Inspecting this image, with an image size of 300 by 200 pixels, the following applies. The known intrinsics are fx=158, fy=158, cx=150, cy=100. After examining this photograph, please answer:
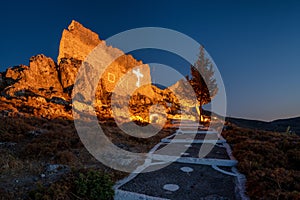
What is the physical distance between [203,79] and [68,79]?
2964 cm

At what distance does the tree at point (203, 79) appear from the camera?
75.1ft

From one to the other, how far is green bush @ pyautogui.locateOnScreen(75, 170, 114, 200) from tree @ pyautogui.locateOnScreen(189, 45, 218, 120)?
20.7 metres

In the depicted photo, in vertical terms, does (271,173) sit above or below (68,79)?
below

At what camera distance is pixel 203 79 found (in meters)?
23.0

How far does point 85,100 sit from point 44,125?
1912 centimetres

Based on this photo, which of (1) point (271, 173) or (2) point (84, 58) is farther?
(2) point (84, 58)

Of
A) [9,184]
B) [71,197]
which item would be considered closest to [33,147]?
[9,184]

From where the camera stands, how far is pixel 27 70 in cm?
3125

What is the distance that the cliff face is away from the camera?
23.1 metres

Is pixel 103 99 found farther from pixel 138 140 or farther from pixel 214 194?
pixel 214 194

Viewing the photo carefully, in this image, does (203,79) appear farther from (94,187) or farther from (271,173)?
(94,187)

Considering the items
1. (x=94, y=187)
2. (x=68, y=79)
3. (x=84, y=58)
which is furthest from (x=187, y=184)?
(x=84, y=58)

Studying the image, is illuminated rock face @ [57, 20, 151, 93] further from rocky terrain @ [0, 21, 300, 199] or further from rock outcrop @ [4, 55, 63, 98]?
rocky terrain @ [0, 21, 300, 199]

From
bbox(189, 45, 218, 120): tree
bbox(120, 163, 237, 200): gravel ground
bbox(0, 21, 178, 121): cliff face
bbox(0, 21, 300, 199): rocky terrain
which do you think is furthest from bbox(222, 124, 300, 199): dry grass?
bbox(0, 21, 178, 121): cliff face
